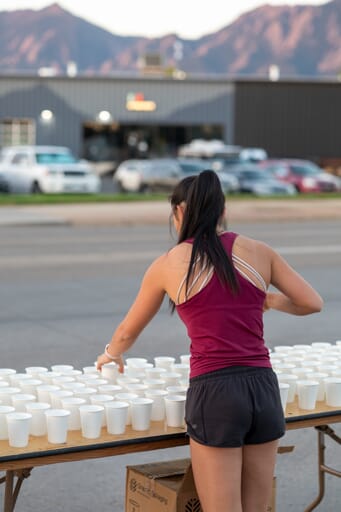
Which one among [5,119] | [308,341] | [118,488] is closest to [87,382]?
[118,488]

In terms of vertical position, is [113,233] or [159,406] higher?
[159,406]

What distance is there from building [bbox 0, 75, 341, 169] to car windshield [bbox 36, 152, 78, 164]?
24.1 meters

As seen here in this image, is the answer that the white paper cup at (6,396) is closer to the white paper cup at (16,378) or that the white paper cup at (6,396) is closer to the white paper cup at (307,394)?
the white paper cup at (16,378)

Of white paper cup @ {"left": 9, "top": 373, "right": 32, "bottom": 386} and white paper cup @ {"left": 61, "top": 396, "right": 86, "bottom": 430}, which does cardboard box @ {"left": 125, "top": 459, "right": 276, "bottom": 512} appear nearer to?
white paper cup @ {"left": 61, "top": 396, "right": 86, "bottom": 430}

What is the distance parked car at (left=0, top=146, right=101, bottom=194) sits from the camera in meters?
38.2

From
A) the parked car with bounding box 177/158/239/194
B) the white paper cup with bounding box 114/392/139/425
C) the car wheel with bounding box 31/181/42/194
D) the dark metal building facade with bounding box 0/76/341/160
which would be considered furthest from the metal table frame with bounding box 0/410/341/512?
the dark metal building facade with bounding box 0/76/341/160

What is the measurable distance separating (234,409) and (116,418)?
61 cm

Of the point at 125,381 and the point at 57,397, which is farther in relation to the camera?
the point at 125,381

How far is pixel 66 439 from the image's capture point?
14.8ft

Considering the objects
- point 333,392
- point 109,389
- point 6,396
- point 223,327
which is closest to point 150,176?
point 333,392

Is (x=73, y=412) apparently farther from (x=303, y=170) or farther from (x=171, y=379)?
(x=303, y=170)

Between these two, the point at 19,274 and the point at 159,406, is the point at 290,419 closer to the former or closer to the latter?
the point at 159,406

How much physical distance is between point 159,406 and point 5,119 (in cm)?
6014

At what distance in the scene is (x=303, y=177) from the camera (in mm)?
→ 44406
